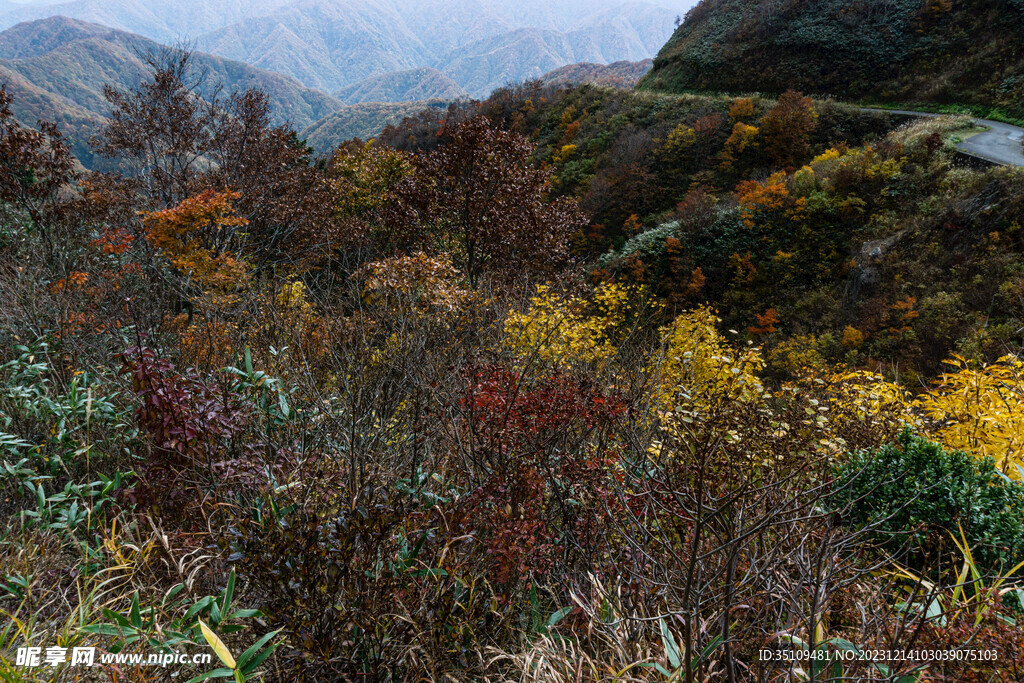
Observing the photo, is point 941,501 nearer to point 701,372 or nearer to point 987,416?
point 987,416

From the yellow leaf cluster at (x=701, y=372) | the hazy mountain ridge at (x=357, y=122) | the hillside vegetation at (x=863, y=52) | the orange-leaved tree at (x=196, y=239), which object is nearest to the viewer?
the yellow leaf cluster at (x=701, y=372)

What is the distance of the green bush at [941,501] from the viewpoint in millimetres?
3072

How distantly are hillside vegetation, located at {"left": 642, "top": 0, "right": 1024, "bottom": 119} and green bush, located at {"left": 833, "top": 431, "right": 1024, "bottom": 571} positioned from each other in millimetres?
24325

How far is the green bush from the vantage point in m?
3.07

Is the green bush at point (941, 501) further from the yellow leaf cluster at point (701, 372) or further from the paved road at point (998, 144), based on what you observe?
the paved road at point (998, 144)

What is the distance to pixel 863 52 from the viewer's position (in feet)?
87.9

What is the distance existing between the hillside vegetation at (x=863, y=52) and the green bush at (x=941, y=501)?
2432 cm

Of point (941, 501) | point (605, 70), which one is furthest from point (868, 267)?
point (605, 70)

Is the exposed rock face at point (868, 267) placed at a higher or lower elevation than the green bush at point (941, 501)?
lower

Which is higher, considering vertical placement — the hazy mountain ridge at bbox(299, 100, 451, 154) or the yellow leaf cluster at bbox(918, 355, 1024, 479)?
the hazy mountain ridge at bbox(299, 100, 451, 154)

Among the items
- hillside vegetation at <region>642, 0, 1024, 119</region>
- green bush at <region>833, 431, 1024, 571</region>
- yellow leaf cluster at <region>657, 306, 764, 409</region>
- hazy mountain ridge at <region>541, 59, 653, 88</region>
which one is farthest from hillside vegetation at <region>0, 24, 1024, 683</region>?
hazy mountain ridge at <region>541, 59, 653, 88</region>

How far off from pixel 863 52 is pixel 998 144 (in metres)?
17.0

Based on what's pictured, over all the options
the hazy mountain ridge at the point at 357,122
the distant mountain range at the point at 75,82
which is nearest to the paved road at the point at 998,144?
the distant mountain range at the point at 75,82

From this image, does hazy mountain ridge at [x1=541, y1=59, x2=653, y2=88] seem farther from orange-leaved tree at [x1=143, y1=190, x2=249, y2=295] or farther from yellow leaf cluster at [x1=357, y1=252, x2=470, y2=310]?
yellow leaf cluster at [x1=357, y1=252, x2=470, y2=310]
